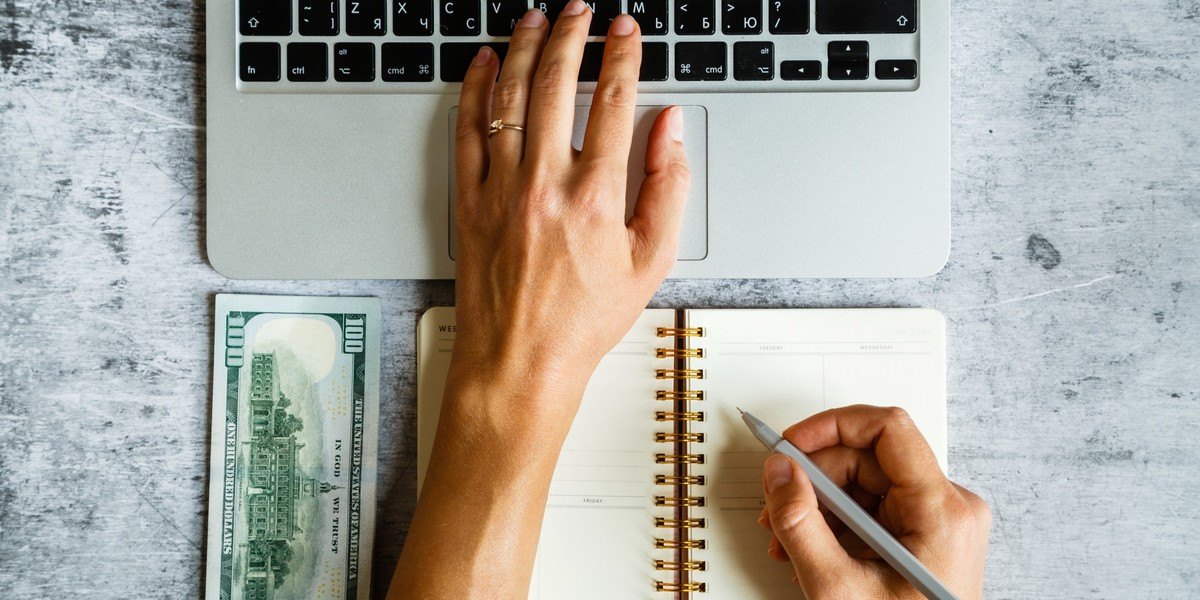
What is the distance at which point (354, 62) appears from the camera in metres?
0.60

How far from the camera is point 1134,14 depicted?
0.65 m

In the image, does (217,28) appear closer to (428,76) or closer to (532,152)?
(428,76)

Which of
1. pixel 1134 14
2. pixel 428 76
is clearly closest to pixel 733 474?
pixel 428 76

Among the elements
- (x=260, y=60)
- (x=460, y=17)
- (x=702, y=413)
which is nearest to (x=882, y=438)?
(x=702, y=413)

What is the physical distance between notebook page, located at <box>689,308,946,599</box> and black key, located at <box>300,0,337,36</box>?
0.38 m

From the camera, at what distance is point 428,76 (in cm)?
61

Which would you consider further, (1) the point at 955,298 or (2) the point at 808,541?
(1) the point at 955,298

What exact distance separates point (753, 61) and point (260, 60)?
0.40 meters

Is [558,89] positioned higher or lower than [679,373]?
higher

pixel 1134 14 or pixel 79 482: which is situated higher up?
pixel 1134 14

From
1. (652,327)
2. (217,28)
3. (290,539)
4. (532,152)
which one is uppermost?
(217,28)

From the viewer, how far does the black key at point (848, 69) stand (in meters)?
0.60

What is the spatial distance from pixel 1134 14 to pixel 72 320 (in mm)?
976

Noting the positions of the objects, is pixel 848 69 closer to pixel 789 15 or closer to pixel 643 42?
pixel 789 15
